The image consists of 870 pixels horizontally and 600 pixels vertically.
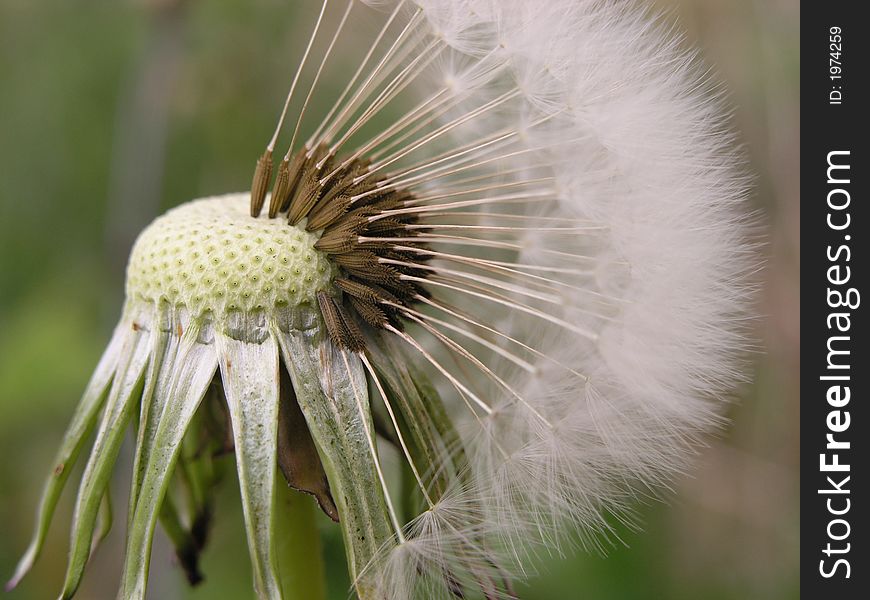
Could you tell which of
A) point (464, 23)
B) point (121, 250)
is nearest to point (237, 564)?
point (121, 250)

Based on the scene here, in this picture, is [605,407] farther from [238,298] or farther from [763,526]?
[763,526]

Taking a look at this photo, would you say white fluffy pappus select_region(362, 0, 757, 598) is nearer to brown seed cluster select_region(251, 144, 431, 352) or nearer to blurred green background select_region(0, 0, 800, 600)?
brown seed cluster select_region(251, 144, 431, 352)

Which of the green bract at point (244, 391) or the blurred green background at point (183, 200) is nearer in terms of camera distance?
the green bract at point (244, 391)

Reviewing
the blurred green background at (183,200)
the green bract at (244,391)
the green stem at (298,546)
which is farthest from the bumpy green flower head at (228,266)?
the blurred green background at (183,200)

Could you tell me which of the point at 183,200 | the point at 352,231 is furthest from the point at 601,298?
the point at 183,200

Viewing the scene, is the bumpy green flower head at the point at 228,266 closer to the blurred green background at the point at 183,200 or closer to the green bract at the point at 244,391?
the green bract at the point at 244,391

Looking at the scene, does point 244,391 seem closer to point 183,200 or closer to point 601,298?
point 601,298

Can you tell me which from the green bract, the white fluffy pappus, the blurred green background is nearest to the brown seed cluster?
the green bract
